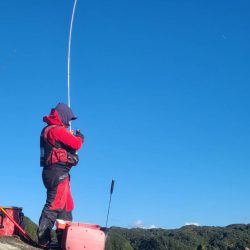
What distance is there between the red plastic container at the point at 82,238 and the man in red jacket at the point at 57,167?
95 cm

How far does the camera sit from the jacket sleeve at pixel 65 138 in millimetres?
9320

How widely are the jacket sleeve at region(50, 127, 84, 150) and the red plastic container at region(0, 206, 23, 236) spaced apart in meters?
1.93

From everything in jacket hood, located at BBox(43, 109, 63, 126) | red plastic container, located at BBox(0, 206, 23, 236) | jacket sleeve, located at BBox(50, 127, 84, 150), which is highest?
jacket hood, located at BBox(43, 109, 63, 126)

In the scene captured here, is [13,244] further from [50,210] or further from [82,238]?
[82,238]

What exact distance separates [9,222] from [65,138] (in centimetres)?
226

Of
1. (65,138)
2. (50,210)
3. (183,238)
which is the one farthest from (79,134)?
(183,238)

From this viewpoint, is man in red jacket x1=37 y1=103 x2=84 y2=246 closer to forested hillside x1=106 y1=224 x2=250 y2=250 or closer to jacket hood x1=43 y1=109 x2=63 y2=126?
jacket hood x1=43 y1=109 x2=63 y2=126

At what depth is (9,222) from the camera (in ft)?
32.2

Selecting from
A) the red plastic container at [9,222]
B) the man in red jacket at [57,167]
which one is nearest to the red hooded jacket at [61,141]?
the man in red jacket at [57,167]

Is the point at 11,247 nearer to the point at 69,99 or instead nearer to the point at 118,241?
the point at 69,99

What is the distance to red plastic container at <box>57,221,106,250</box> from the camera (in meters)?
8.12

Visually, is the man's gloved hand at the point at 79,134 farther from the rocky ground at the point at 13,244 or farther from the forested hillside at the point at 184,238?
the forested hillside at the point at 184,238

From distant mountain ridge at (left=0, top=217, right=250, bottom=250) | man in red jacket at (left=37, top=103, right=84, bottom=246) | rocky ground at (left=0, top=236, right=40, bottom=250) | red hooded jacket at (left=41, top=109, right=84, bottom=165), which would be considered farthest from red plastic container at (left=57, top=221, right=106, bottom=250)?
distant mountain ridge at (left=0, top=217, right=250, bottom=250)

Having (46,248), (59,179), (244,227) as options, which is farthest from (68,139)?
(244,227)
